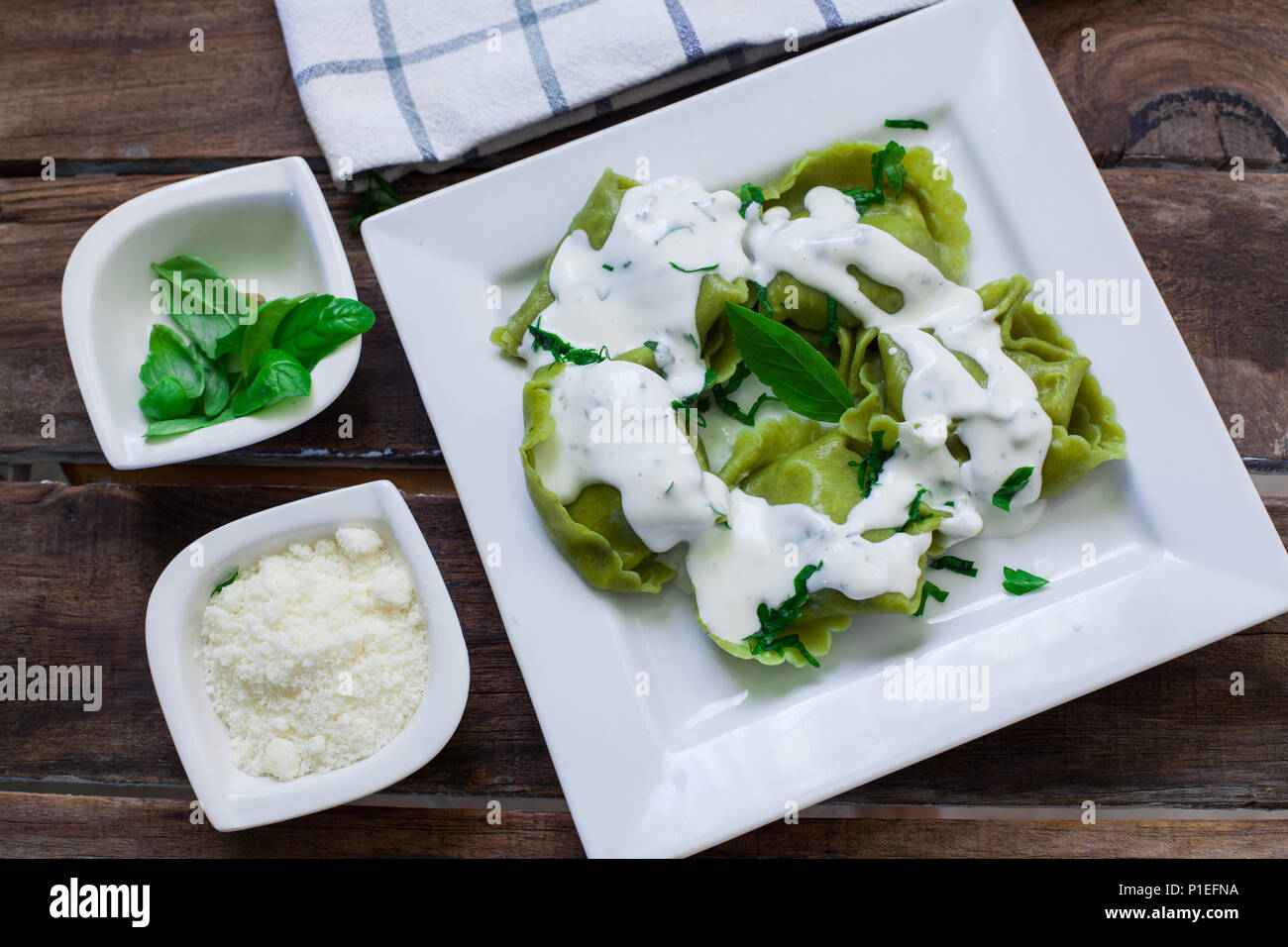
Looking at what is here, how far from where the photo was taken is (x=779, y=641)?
216 cm

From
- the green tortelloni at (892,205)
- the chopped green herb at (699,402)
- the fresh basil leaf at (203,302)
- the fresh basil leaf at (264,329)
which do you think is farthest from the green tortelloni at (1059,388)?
the fresh basil leaf at (203,302)

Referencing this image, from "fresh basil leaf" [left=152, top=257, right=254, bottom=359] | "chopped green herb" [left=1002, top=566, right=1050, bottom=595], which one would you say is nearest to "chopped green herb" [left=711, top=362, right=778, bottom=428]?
A: "chopped green herb" [left=1002, top=566, right=1050, bottom=595]

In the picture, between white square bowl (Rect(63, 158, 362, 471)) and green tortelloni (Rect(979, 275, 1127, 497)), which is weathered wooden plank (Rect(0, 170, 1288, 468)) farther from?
green tortelloni (Rect(979, 275, 1127, 497))

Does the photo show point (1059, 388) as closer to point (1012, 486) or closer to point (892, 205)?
point (1012, 486)

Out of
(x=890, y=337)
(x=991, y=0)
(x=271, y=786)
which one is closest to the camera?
(x=271, y=786)

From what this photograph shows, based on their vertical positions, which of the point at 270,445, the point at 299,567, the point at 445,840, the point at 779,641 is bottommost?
the point at 445,840

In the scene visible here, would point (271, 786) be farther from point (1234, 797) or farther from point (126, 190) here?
point (1234, 797)

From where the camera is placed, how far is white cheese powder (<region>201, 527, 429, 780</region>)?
6.93 ft

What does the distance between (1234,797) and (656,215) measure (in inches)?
83.9

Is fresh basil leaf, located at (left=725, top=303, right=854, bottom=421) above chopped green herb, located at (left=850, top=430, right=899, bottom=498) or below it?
above

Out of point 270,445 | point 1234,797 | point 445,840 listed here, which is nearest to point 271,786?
point 445,840

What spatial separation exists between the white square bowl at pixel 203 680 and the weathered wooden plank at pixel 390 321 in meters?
0.37

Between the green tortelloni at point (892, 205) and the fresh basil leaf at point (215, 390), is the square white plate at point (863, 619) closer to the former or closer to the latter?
the green tortelloni at point (892, 205)

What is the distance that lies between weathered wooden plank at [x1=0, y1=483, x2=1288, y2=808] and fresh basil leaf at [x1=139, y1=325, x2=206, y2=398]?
0.40 m
